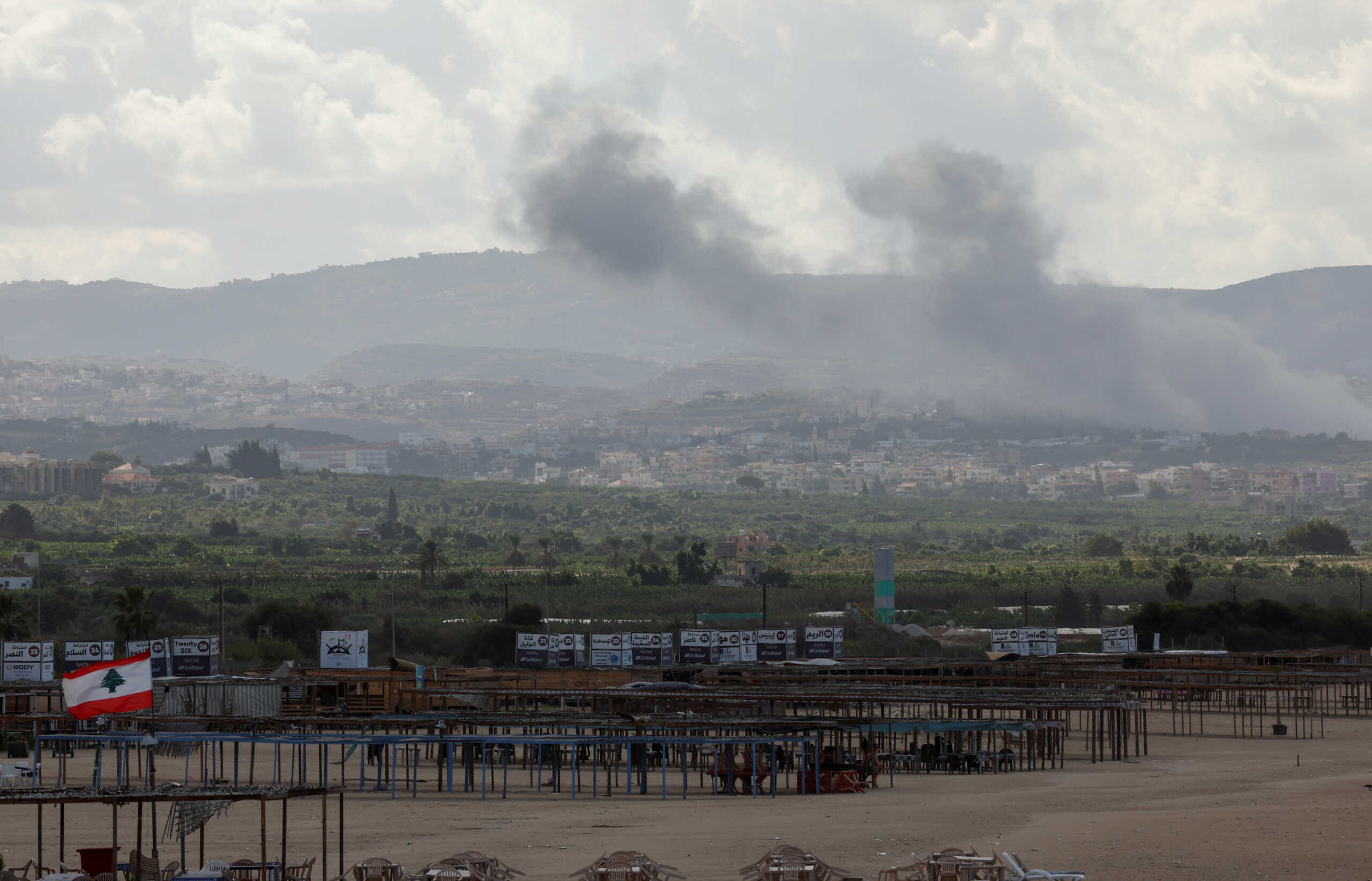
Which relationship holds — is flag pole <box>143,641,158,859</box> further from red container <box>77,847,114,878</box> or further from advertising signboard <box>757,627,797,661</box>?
advertising signboard <box>757,627,797,661</box>

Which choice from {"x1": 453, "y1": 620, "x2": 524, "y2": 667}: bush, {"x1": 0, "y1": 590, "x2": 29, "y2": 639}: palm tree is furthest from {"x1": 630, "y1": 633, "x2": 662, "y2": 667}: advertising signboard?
{"x1": 0, "y1": 590, "x2": 29, "y2": 639}: palm tree

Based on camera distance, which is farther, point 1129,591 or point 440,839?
point 1129,591

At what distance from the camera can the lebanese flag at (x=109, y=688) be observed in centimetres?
2709

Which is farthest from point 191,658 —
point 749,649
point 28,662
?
point 749,649

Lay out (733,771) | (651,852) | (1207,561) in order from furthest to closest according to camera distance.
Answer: (1207,561), (733,771), (651,852)

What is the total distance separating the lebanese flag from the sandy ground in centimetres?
476

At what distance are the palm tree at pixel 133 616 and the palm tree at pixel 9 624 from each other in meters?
3.89

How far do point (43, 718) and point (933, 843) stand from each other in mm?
26390

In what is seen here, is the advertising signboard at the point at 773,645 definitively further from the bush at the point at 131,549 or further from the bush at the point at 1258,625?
the bush at the point at 131,549

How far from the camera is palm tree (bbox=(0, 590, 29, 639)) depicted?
81.1 metres

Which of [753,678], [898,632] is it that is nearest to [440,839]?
[753,678]

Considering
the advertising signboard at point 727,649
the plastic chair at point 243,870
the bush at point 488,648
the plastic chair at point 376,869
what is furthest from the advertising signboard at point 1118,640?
the plastic chair at point 243,870

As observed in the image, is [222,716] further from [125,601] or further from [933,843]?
[125,601]

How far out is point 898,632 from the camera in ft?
341
